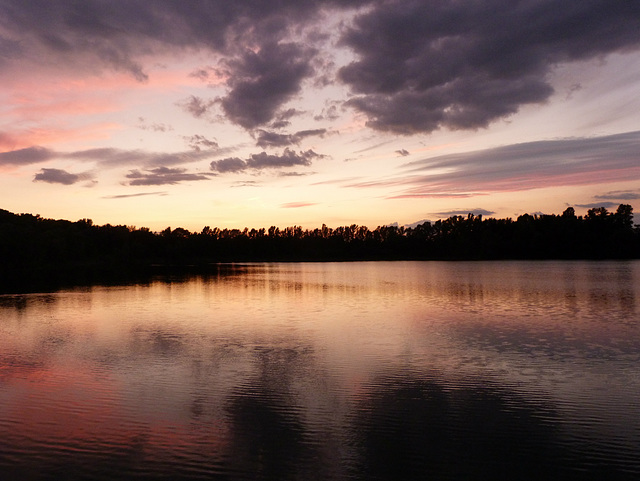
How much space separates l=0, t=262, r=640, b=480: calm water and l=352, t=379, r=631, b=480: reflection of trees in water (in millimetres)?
43

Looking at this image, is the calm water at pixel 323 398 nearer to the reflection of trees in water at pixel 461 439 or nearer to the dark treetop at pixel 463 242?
the reflection of trees in water at pixel 461 439

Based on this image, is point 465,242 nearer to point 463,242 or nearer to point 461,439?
point 463,242

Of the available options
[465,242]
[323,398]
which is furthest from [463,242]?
[323,398]

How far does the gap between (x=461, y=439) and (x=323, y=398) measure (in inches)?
168

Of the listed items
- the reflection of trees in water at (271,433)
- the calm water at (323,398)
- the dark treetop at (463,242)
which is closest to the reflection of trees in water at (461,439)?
the calm water at (323,398)

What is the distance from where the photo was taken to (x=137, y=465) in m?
9.64

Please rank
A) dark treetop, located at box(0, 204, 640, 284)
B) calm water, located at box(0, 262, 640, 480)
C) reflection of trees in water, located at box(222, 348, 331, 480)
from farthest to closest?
dark treetop, located at box(0, 204, 640, 284) → calm water, located at box(0, 262, 640, 480) → reflection of trees in water, located at box(222, 348, 331, 480)

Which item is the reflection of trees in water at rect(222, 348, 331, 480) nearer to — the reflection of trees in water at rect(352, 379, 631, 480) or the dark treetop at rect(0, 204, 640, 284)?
the reflection of trees in water at rect(352, 379, 631, 480)

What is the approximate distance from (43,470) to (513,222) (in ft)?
631

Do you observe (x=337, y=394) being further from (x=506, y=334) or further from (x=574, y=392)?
(x=506, y=334)

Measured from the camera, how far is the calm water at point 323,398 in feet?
31.9

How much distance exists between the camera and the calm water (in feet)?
31.9

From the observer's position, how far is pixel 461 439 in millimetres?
10750

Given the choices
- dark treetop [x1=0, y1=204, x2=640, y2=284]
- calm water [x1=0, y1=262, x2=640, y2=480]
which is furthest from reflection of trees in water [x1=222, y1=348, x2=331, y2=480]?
dark treetop [x1=0, y1=204, x2=640, y2=284]
